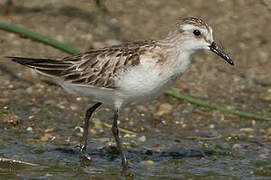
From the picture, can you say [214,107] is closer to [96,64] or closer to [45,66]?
[96,64]

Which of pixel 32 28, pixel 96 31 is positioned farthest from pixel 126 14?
pixel 32 28

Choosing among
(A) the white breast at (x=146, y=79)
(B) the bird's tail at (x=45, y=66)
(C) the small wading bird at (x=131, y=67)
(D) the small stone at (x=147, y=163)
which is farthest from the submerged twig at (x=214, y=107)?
(B) the bird's tail at (x=45, y=66)

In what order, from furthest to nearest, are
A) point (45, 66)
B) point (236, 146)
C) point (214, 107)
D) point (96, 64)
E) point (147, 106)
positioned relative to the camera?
point (147, 106) < point (214, 107) < point (236, 146) < point (45, 66) < point (96, 64)

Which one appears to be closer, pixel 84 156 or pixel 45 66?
pixel 45 66

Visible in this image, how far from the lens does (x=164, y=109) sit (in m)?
10.5

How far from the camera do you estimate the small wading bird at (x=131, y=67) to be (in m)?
8.03

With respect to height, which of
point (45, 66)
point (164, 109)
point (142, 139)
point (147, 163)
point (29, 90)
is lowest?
point (147, 163)

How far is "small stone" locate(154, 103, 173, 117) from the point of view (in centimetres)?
1038

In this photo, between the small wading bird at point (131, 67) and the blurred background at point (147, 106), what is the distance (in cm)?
79

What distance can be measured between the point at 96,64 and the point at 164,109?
230cm

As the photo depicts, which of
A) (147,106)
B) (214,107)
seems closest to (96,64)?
(147,106)

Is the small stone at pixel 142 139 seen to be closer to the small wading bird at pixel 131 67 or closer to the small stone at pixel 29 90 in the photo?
the small wading bird at pixel 131 67

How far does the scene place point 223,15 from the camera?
44.0ft

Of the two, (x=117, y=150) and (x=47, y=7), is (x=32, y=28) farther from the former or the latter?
(x=117, y=150)
